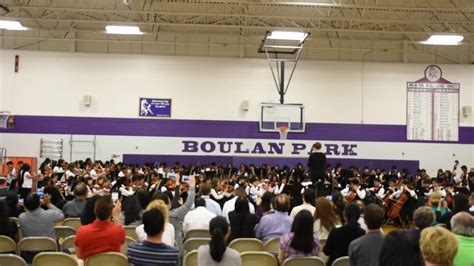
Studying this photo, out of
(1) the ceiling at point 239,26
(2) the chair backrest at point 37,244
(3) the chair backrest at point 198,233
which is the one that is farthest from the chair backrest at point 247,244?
(1) the ceiling at point 239,26

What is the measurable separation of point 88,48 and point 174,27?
3.86m

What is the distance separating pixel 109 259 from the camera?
4105mm

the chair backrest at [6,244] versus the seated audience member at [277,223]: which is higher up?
the seated audience member at [277,223]

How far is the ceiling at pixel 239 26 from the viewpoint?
16636 millimetres

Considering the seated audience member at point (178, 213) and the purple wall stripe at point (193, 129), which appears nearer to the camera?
the seated audience member at point (178, 213)

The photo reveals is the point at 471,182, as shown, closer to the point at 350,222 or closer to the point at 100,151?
the point at 350,222

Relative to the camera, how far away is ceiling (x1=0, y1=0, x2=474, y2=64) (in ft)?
54.6

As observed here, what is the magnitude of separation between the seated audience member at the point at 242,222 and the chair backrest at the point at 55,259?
222cm

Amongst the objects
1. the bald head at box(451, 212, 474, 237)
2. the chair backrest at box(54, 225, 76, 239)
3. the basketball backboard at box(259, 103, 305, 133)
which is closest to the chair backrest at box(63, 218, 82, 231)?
the chair backrest at box(54, 225, 76, 239)

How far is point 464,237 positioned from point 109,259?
3.09 meters

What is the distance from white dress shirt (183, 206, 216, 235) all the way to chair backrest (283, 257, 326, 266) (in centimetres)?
214

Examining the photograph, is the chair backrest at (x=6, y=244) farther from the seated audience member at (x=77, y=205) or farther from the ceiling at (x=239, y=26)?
the ceiling at (x=239, y=26)

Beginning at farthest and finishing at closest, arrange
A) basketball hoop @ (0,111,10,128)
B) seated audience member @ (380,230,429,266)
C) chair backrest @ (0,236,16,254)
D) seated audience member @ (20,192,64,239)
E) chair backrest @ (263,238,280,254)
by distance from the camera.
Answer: basketball hoop @ (0,111,10,128)
seated audience member @ (20,192,64,239)
chair backrest @ (263,238,280,254)
chair backrest @ (0,236,16,254)
seated audience member @ (380,230,429,266)

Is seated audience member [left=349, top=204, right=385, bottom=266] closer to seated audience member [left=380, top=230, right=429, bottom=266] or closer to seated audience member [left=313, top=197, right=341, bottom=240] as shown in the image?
seated audience member [left=380, top=230, right=429, bottom=266]
